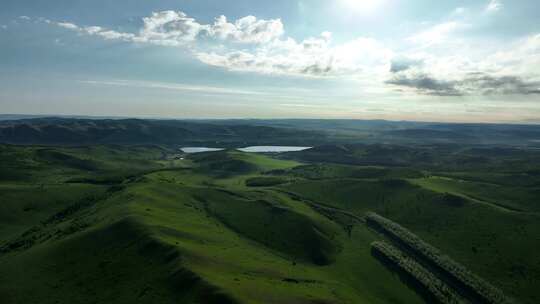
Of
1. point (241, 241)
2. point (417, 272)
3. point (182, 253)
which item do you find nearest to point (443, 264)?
point (417, 272)

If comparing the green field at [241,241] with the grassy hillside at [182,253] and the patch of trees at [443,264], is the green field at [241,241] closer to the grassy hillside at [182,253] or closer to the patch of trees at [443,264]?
the grassy hillside at [182,253]

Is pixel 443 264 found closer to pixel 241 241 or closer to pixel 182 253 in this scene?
pixel 241 241

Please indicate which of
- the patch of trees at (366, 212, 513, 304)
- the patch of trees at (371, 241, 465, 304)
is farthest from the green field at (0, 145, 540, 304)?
the patch of trees at (366, 212, 513, 304)

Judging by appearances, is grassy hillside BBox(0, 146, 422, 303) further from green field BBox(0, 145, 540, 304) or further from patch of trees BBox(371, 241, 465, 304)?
patch of trees BBox(371, 241, 465, 304)

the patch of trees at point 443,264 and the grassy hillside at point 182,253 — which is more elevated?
the grassy hillside at point 182,253

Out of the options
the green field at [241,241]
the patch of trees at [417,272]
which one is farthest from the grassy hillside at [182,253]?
the patch of trees at [417,272]

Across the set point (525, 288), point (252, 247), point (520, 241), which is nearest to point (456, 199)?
point (520, 241)

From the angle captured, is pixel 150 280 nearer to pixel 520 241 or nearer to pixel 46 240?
pixel 46 240
